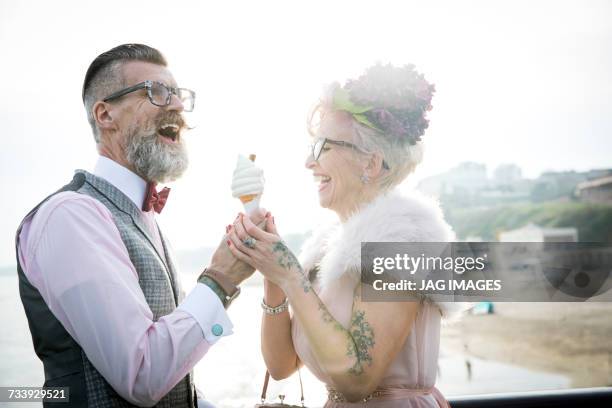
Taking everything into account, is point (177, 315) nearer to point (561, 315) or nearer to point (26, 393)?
point (26, 393)

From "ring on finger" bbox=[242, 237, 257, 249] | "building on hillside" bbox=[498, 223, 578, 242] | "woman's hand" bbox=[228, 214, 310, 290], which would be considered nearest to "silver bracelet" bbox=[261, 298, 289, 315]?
"woman's hand" bbox=[228, 214, 310, 290]

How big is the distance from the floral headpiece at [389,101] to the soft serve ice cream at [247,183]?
1.64ft

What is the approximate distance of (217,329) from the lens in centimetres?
172

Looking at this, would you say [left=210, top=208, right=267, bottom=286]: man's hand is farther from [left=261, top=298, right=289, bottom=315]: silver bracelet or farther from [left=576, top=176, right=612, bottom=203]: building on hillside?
[left=576, top=176, right=612, bottom=203]: building on hillside

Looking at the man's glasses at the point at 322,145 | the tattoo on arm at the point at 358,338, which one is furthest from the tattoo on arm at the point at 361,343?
the man's glasses at the point at 322,145

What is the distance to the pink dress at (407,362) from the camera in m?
2.00

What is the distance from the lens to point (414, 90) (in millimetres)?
2195

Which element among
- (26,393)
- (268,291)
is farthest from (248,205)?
(26,393)

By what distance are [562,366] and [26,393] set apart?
4473 cm

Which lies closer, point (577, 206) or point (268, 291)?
point (268, 291)

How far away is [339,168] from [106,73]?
98 cm

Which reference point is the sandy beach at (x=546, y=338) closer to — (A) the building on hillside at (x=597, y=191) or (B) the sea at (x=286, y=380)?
(B) the sea at (x=286, y=380)

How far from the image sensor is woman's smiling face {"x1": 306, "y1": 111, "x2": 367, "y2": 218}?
219 cm

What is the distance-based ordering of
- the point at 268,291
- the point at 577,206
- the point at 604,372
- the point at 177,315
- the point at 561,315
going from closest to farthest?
the point at 177,315 → the point at 268,291 → the point at 604,372 → the point at 561,315 → the point at 577,206
